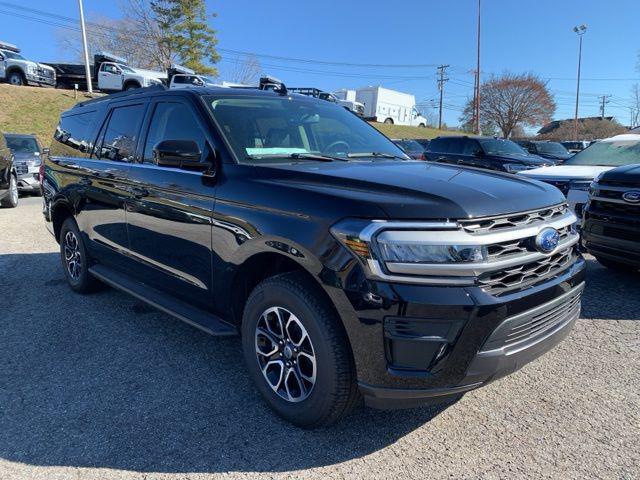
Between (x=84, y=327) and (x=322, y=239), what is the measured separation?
284 cm

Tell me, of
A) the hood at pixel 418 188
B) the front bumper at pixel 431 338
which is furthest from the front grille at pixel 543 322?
the hood at pixel 418 188

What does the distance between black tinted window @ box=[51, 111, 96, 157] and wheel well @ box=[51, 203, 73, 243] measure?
570 millimetres

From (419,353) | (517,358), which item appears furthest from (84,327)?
(517,358)

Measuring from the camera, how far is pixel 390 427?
8.82ft

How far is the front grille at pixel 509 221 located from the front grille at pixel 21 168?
530 inches

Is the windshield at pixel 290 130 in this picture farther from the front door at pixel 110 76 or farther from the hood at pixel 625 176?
the front door at pixel 110 76

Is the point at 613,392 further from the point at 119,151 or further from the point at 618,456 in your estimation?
the point at 119,151

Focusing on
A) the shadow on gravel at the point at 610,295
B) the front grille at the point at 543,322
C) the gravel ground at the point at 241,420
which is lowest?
the gravel ground at the point at 241,420

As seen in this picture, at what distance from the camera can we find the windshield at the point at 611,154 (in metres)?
7.20

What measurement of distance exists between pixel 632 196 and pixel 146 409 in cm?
465

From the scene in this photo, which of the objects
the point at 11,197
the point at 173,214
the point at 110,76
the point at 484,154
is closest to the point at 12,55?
the point at 110,76

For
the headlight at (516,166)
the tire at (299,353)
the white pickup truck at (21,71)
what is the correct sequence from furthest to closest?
the white pickup truck at (21,71) → the headlight at (516,166) → the tire at (299,353)

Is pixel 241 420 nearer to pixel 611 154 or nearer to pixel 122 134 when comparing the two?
pixel 122 134

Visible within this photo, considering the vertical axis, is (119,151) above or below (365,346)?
above
